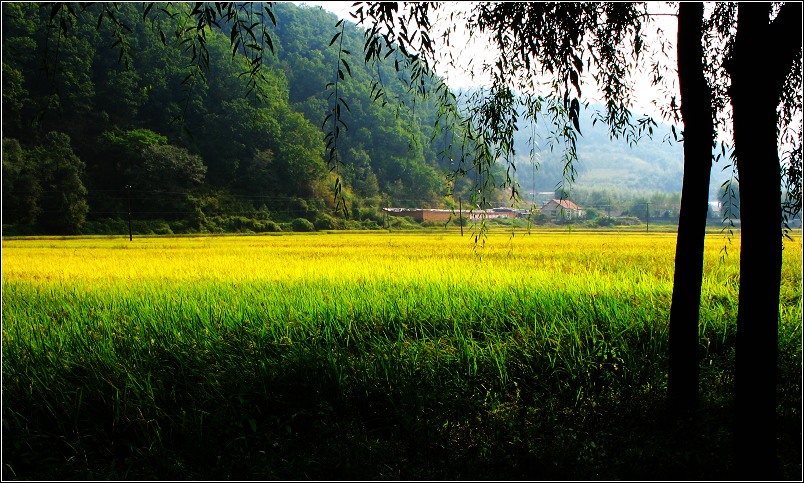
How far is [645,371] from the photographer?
11.8 ft

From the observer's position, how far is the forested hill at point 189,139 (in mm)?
8391

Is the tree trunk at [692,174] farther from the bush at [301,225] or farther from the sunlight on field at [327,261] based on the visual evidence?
the bush at [301,225]

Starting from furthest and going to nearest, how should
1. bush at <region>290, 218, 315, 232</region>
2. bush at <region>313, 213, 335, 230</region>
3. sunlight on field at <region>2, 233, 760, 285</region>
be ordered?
1. bush at <region>313, 213, 335, 230</region>
2. bush at <region>290, 218, 315, 232</region>
3. sunlight on field at <region>2, 233, 760, 285</region>

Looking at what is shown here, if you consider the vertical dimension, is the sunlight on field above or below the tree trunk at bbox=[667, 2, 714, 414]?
below

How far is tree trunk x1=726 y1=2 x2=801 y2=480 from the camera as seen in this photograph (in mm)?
2141

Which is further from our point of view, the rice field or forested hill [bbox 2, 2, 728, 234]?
forested hill [bbox 2, 2, 728, 234]

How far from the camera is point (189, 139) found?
9.74 metres

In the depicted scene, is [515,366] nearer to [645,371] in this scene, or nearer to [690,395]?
[645,371]

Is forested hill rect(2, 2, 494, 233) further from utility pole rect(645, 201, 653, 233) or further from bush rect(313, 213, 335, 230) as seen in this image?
utility pole rect(645, 201, 653, 233)

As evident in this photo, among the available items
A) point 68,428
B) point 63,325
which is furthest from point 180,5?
point 68,428

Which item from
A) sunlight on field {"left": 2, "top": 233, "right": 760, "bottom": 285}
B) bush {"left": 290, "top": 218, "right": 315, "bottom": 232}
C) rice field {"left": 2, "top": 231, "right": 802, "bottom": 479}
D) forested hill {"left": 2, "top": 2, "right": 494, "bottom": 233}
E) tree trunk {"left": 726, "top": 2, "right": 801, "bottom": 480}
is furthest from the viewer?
bush {"left": 290, "top": 218, "right": 315, "bottom": 232}

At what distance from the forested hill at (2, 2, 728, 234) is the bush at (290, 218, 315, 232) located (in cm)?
4

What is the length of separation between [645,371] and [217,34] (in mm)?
11662

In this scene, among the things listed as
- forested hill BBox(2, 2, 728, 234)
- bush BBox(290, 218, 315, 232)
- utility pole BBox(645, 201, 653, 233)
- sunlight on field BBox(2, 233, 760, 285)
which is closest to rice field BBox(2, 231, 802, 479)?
sunlight on field BBox(2, 233, 760, 285)
